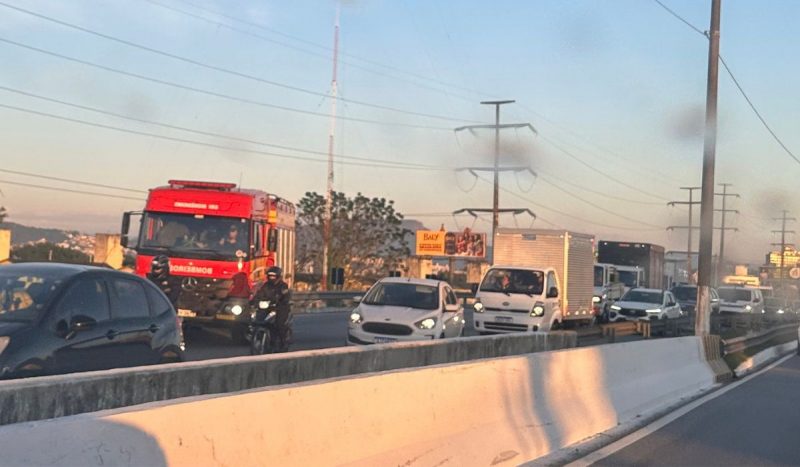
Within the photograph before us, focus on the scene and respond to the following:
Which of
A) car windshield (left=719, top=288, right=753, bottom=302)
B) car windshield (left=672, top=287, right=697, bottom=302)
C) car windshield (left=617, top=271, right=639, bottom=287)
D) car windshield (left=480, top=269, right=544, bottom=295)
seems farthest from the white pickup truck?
car windshield (left=719, top=288, right=753, bottom=302)

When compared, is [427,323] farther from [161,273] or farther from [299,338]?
[299,338]

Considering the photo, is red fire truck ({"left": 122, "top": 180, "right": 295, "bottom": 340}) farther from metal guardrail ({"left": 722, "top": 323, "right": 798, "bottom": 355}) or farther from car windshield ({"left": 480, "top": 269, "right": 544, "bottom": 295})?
metal guardrail ({"left": 722, "top": 323, "right": 798, "bottom": 355})

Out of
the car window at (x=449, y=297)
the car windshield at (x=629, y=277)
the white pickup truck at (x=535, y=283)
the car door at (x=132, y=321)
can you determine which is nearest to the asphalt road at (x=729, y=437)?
the car door at (x=132, y=321)

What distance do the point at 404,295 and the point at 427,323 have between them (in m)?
1.25

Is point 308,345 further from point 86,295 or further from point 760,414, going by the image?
point 86,295

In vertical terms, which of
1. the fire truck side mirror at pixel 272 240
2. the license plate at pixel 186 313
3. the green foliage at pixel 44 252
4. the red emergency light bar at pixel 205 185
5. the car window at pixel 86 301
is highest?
the red emergency light bar at pixel 205 185

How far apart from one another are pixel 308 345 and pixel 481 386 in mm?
13903

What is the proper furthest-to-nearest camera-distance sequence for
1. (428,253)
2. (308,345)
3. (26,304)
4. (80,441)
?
(428,253)
(308,345)
(26,304)
(80,441)

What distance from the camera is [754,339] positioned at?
28.3 meters

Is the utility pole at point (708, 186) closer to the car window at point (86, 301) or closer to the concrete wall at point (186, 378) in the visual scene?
the concrete wall at point (186, 378)

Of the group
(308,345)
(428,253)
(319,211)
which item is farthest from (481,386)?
(428,253)

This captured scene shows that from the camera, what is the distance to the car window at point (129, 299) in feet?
31.1

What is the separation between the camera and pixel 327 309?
38.6 m

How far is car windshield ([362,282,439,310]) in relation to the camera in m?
19.7
